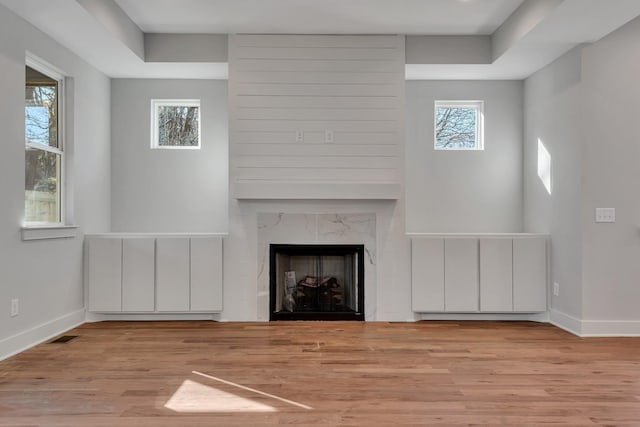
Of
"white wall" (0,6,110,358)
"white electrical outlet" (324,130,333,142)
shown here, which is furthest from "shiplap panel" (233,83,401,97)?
"white wall" (0,6,110,358)

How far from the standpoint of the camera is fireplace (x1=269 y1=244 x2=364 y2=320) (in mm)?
4668

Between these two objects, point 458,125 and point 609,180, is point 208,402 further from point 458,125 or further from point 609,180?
point 458,125

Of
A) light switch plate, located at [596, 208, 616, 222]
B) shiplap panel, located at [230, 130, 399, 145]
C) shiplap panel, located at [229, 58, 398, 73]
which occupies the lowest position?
light switch plate, located at [596, 208, 616, 222]

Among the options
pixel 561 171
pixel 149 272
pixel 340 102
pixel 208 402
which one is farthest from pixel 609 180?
pixel 149 272

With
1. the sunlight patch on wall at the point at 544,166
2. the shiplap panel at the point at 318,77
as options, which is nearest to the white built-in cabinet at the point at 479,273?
the sunlight patch on wall at the point at 544,166

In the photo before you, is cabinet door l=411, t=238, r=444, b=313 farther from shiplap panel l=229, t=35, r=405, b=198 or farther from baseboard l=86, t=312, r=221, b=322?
baseboard l=86, t=312, r=221, b=322

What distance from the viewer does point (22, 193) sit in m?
3.65

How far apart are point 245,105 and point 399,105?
1.47 metres

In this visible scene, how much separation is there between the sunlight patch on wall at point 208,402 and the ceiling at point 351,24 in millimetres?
2708

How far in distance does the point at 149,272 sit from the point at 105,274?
0.41 metres

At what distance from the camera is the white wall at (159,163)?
209 inches

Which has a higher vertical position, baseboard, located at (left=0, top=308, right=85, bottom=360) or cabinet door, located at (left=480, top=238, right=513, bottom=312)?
cabinet door, located at (left=480, top=238, right=513, bottom=312)

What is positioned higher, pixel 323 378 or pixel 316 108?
pixel 316 108

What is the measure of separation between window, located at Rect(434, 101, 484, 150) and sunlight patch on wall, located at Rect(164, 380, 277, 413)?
3.64 metres
